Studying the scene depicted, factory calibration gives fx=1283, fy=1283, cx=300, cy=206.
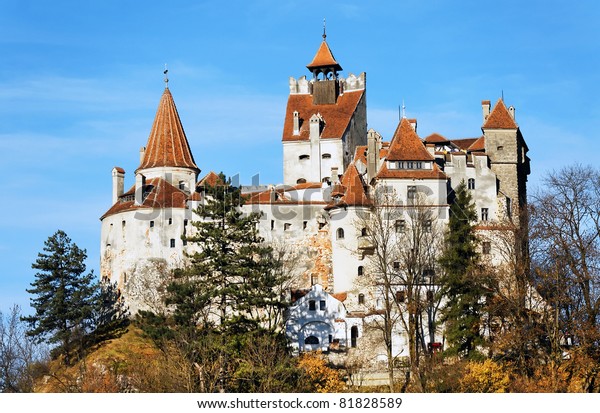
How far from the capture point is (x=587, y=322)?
201 ft

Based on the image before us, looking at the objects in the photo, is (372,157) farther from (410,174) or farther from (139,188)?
(139,188)

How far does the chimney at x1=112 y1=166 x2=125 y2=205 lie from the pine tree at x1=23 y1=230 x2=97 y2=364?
7.94 meters

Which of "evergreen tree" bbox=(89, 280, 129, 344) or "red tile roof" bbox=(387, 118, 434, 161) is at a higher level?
"red tile roof" bbox=(387, 118, 434, 161)

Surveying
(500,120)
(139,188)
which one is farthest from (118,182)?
(500,120)

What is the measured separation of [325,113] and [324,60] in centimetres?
534

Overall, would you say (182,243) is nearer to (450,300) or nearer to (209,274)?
(209,274)

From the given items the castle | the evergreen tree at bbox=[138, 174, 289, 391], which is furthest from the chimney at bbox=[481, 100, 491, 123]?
the evergreen tree at bbox=[138, 174, 289, 391]

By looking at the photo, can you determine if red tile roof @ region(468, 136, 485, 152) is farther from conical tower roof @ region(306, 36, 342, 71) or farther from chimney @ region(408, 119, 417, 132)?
conical tower roof @ region(306, 36, 342, 71)

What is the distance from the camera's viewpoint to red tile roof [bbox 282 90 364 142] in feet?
287

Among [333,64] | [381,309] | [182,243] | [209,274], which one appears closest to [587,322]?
[381,309]

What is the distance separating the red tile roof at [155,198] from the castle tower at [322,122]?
27.0 ft

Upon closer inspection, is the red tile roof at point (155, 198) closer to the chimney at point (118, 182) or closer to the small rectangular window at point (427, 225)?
the chimney at point (118, 182)

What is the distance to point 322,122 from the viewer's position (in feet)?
289

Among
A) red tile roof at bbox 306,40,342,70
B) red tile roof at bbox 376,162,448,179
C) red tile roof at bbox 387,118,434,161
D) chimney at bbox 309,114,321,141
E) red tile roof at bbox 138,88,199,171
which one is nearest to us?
red tile roof at bbox 376,162,448,179
